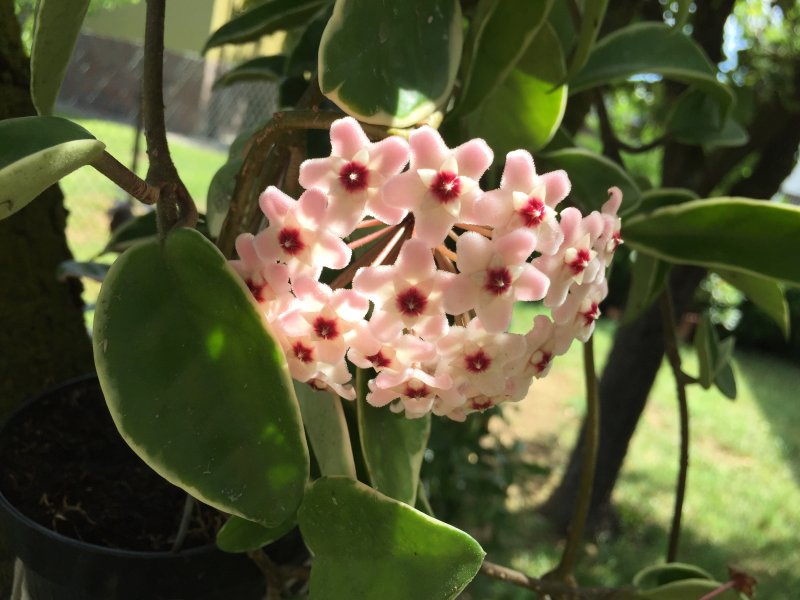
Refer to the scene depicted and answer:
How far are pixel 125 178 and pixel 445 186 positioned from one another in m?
0.16

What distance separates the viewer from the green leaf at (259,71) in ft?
2.37

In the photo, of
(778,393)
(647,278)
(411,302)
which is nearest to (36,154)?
(411,302)

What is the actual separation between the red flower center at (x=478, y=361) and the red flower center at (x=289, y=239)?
0.33 feet

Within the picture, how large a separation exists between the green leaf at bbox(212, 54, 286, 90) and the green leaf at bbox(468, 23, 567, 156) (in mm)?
252

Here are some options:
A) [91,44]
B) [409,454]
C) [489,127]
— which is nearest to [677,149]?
[489,127]

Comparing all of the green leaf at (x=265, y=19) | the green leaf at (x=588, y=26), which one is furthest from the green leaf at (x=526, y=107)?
the green leaf at (x=265, y=19)

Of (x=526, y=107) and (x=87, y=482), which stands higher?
(x=526, y=107)

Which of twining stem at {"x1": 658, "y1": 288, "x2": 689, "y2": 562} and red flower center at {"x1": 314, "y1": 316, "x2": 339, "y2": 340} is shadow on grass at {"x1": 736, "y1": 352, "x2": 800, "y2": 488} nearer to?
twining stem at {"x1": 658, "y1": 288, "x2": 689, "y2": 562}

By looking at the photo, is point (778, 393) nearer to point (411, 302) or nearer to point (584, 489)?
point (584, 489)

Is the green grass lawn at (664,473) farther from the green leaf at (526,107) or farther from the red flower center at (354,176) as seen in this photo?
the red flower center at (354,176)

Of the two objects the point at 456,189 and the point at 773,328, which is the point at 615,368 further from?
the point at 773,328

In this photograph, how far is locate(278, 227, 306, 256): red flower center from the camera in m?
0.36

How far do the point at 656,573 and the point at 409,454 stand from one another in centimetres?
28

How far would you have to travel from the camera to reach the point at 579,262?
14.8 inches
